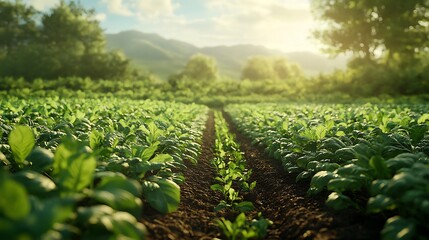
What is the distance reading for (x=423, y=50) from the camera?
112ft

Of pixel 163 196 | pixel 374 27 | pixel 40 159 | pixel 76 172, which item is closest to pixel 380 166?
pixel 163 196

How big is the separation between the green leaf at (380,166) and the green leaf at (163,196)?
5.42 feet

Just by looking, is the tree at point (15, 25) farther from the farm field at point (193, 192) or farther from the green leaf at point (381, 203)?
the green leaf at point (381, 203)

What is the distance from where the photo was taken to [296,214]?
11.6 ft

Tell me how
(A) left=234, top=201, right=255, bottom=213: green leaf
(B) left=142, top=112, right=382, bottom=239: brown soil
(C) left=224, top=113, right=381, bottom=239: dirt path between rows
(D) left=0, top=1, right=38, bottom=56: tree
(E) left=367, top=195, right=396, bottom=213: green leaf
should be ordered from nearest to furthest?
(E) left=367, top=195, right=396, bottom=213: green leaf < (C) left=224, top=113, right=381, bottom=239: dirt path between rows < (B) left=142, top=112, right=382, bottom=239: brown soil < (A) left=234, top=201, right=255, bottom=213: green leaf < (D) left=0, top=1, right=38, bottom=56: tree

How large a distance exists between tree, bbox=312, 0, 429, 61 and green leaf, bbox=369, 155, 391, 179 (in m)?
33.3

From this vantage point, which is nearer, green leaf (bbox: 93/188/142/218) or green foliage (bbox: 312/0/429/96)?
green leaf (bbox: 93/188/142/218)

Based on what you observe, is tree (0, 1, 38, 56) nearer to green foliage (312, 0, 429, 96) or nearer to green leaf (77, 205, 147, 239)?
green foliage (312, 0, 429, 96)

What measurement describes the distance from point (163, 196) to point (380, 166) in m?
1.82

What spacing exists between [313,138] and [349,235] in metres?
2.43

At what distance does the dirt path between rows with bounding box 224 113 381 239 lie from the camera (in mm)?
2705

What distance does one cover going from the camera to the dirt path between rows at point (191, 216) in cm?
303

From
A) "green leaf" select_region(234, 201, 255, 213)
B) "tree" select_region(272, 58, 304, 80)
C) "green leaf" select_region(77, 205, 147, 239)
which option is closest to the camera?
"green leaf" select_region(77, 205, 147, 239)

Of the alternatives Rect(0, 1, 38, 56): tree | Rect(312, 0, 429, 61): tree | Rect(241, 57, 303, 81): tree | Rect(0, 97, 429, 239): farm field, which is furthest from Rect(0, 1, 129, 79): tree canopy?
Rect(0, 97, 429, 239): farm field
